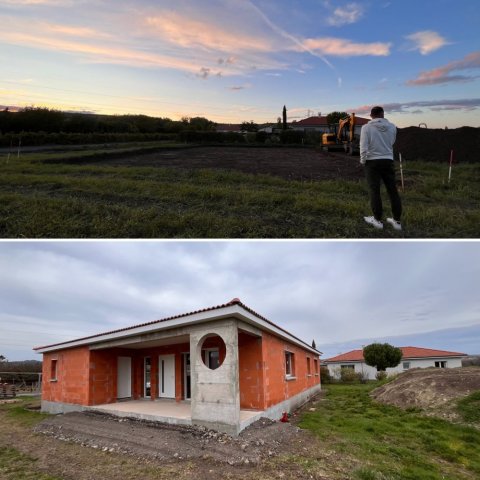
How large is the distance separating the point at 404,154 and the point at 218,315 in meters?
26.6

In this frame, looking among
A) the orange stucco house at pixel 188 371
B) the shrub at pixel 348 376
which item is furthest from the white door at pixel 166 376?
the shrub at pixel 348 376

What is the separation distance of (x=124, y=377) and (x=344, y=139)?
21.3 m

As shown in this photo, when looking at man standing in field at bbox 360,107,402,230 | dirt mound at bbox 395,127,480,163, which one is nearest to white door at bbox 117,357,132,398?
man standing in field at bbox 360,107,402,230

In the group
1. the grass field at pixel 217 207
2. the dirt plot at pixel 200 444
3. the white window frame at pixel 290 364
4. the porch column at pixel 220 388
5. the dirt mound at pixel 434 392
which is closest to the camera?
the dirt plot at pixel 200 444

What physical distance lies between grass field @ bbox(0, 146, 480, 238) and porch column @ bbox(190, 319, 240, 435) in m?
2.05

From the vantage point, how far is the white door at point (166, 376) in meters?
12.4

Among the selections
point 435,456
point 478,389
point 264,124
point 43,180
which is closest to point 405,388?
point 478,389

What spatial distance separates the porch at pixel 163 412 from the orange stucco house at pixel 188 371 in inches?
0.9

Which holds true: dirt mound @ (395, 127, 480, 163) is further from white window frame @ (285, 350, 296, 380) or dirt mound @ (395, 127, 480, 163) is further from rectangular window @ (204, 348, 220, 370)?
rectangular window @ (204, 348, 220, 370)

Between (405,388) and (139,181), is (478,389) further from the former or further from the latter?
(139,181)

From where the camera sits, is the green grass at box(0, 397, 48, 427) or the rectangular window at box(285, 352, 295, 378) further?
the rectangular window at box(285, 352, 295, 378)

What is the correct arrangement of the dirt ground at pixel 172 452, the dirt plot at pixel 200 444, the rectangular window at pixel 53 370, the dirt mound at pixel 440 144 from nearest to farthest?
the dirt ground at pixel 172 452
the dirt plot at pixel 200 444
the rectangular window at pixel 53 370
the dirt mound at pixel 440 144

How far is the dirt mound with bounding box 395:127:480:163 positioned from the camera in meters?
28.9

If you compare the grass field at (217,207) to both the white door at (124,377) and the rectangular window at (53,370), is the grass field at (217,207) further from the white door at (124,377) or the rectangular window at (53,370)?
the rectangular window at (53,370)
